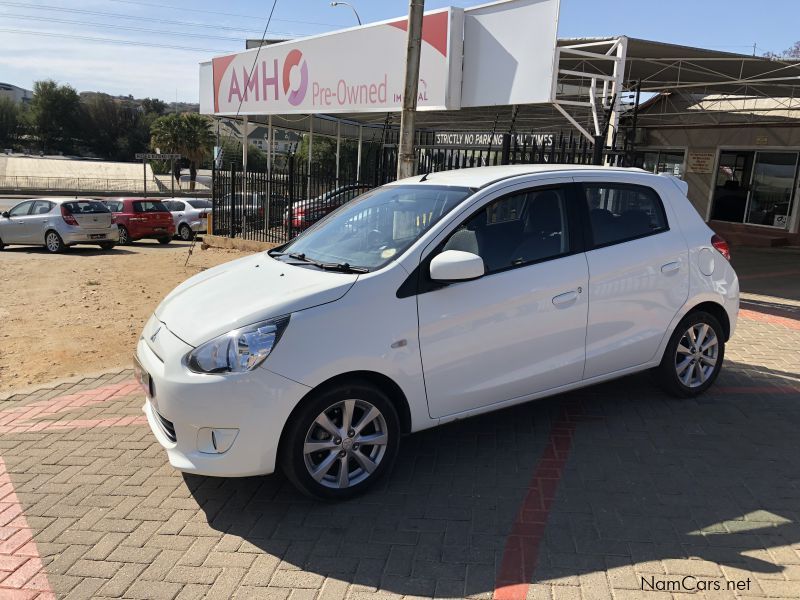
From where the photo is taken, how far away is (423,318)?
3.53 metres

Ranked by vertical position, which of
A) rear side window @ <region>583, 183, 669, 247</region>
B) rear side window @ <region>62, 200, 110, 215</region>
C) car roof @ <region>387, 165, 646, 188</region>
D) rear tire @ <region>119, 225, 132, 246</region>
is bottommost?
rear tire @ <region>119, 225, 132, 246</region>

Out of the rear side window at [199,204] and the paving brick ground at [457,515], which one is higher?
the rear side window at [199,204]

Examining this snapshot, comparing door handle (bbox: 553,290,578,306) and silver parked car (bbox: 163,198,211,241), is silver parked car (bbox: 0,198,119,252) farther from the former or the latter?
door handle (bbox: 553,290,578,306)

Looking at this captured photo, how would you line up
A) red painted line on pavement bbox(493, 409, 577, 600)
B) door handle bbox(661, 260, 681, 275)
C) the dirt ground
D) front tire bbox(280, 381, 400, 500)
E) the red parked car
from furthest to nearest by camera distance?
the red parked car
the dirt ground
door handle bbox(661, 260, 681, 275)
front tire bbox(280, 381, 400, 500)
red painted line on pavement bbox(493, 409, 577, 600)

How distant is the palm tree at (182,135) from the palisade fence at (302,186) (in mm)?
44134

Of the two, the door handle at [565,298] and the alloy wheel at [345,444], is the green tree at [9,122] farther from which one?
the door handle at [565,298]

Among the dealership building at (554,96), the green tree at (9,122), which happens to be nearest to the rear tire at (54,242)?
the dealership building at (554,96)

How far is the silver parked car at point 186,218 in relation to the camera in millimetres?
22531

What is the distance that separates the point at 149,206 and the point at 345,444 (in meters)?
18.9

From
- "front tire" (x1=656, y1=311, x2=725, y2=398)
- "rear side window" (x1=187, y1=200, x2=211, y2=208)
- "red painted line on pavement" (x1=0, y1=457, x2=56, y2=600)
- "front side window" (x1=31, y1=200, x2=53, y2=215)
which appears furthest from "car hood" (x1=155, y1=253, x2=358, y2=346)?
"rear side window" (x1=187, y1=200, x2=211, y2=208)

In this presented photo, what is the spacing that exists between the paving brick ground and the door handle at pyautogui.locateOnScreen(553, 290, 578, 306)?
3.32 ft

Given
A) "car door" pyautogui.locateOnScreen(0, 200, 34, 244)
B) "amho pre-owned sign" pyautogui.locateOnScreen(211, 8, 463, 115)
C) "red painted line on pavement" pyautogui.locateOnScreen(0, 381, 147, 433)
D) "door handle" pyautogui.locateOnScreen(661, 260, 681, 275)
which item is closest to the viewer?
"door handle" pyautogui.locateOnScreen(661, 260, 681, 275)

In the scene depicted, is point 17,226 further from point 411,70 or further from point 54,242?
point 411,70

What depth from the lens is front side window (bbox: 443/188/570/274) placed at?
3857 mm
